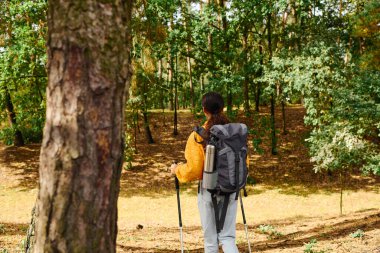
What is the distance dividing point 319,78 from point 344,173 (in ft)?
20.4

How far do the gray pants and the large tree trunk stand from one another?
1.86m

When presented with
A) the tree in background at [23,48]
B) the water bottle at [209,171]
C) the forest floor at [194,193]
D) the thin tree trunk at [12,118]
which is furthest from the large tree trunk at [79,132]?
the thin tree trunk at [12,118]

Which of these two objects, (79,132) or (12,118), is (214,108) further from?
(12,118)

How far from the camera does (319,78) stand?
15484mm

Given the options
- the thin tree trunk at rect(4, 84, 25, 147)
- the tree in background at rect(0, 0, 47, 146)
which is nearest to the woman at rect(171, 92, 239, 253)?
the tree in background at rect(0, 0, 47, 146)

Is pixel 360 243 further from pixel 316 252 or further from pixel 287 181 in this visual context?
pixel 287 181

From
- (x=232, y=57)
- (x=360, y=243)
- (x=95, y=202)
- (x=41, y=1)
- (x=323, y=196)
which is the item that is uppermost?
(x=41, y=1)

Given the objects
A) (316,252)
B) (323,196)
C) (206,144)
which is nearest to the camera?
(206,144)

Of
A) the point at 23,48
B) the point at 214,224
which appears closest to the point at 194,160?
the point at 214,224

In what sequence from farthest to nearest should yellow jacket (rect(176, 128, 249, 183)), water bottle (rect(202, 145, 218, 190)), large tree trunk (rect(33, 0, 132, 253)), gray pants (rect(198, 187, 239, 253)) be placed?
gray pants (rect(198, 187, 239, 253)) < yellow jacket (rect(176, 128, 249, 183)) < water bottle (rect(202, 145, 218, 190)) < large tree trunk (rect(33, 0, 132, 253))

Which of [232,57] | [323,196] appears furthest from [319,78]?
[323,196]

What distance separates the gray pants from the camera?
3854 mm

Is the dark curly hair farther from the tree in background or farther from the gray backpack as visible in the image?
the tree in background

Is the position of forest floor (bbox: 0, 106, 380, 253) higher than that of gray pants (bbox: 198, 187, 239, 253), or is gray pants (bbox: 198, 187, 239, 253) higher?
gray pants (bbox: 198, 187, 239, 253)
